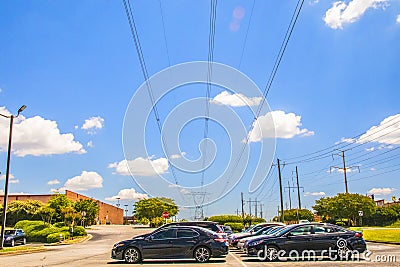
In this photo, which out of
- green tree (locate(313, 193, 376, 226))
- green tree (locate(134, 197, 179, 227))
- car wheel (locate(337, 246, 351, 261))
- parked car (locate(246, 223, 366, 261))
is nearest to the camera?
car wheel (locate(337, 246, 351, 261))

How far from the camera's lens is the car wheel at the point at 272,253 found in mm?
18734

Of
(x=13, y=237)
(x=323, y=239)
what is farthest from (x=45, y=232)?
(x=323, y=239)

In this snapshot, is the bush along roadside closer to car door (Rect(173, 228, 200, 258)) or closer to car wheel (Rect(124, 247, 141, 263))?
car wheel (Rect(124, 247, 141, 263))

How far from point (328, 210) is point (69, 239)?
48.4 meters

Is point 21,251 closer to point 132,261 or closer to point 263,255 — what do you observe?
point 132,261

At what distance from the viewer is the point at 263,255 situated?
1909 centimetres

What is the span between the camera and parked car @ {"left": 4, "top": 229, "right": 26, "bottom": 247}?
36772mm

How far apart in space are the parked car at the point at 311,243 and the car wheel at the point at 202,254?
2.13m

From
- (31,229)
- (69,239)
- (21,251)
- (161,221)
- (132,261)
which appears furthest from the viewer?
(161,221)

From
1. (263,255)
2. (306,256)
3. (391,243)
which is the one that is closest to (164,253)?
Result: (263,255)

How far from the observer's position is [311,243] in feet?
61.8

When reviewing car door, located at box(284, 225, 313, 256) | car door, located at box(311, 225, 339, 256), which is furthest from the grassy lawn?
car door, located at box(284, 225, 313, 256)

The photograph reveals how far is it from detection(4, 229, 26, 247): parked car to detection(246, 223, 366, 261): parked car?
25096 mm

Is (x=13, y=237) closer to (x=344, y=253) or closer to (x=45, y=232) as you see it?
(x=45, y=232)
